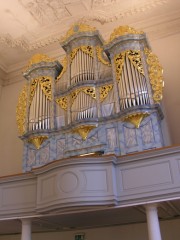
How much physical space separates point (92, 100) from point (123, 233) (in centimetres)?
300

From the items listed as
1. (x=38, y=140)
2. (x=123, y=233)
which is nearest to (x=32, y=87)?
(x=38, y=140)

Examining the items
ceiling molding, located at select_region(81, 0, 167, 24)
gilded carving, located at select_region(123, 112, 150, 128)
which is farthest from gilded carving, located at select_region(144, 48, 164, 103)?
ceiling molding, located at select_region(81, 0, 167, 24)

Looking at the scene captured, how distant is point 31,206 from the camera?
19.0ft

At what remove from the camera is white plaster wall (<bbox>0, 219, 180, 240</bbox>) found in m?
6.52

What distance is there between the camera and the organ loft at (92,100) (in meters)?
6.36

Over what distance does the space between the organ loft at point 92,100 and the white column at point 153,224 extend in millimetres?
1327

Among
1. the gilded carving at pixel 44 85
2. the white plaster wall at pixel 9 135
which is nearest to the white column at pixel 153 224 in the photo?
the gilded carving at pixel 44 85

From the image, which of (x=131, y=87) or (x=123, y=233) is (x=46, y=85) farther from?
(x=123, y=233)

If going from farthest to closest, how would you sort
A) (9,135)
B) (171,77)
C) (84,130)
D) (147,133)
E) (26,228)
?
1. (9,135)
2. (171,77)
3. (84,130)
4. (147,133)
5. (26,228)

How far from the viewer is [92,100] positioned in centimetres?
692

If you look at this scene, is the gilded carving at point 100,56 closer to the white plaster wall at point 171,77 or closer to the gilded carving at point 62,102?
the gilded carving at point 62,102

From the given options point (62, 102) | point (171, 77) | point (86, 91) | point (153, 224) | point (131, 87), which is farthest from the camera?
point (171, 77)

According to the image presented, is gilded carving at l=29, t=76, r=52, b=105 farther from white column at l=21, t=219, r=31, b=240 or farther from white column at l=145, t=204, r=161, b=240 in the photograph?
white column at l=145, t=204, r=161, b=240

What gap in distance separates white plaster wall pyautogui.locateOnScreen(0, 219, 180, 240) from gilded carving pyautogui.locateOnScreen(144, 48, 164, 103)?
2635mm
